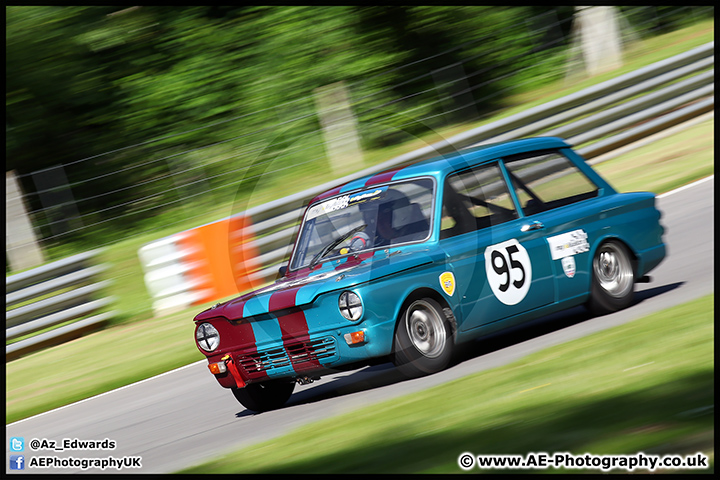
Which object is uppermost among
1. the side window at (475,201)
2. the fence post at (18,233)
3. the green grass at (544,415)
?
the fence post at (18,233)

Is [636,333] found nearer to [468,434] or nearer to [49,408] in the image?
[468,434]

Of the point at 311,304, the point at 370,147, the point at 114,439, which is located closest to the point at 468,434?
the point at 311,304

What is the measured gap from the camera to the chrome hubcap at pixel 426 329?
5.65 meters

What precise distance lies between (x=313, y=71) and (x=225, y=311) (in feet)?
35.0

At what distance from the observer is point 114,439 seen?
617cm

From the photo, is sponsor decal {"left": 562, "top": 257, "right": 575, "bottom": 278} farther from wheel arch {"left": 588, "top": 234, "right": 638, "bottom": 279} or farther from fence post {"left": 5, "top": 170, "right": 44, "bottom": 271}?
fence post {"left": 5, "top": 170, "right": 44, "bottom": 271}

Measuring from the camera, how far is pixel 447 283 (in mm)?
5805

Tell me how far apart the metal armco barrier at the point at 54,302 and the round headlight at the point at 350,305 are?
5924 mm

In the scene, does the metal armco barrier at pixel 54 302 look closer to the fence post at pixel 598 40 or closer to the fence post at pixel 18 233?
the fence post at pixel 18 233

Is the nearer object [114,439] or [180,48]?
[114,439]

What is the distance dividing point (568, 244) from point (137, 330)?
566 cm

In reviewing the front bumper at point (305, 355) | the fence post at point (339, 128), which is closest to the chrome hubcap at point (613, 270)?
the front bumper at point (305, 355)

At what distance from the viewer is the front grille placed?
5.51 meters

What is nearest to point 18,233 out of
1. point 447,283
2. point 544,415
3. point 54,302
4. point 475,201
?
point 54,302
